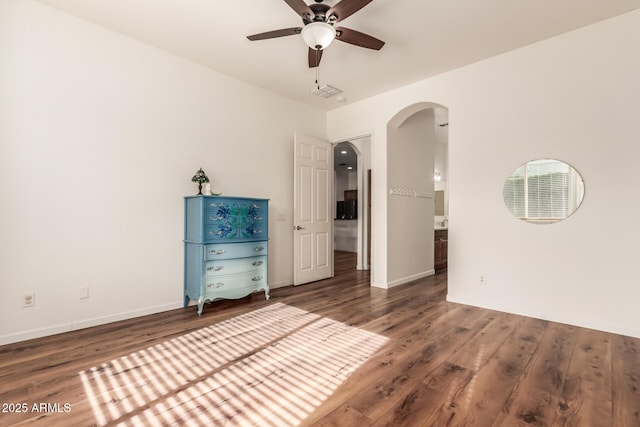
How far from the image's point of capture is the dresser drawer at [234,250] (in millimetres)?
3424

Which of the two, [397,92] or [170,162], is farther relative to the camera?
[397,92]

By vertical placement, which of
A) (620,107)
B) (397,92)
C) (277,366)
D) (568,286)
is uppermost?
(397,92)

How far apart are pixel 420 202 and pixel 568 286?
8.29 ft

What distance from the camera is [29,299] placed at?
106 inches

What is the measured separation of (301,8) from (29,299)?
3359mm

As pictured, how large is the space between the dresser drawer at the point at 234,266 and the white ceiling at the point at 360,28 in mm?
2419

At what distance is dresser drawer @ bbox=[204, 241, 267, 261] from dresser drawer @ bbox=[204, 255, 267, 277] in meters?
0.05

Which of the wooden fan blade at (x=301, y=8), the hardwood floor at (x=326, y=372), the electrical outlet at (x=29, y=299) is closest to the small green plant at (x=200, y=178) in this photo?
the hardwood floor at (x=326, y=372)

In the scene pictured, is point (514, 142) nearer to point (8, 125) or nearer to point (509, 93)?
point (509, 93)

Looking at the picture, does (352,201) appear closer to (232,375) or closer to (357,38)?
(357,38)

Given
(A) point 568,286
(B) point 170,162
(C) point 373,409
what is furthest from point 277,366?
(A) point 568,286

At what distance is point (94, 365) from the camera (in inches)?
87.5

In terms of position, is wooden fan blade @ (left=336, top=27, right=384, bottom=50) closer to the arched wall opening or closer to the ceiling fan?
the ceiling fan

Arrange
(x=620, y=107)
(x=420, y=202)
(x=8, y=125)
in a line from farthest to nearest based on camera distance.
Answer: (x=420, y=202) < (x=620, y=107) < (x=8, y=125)
